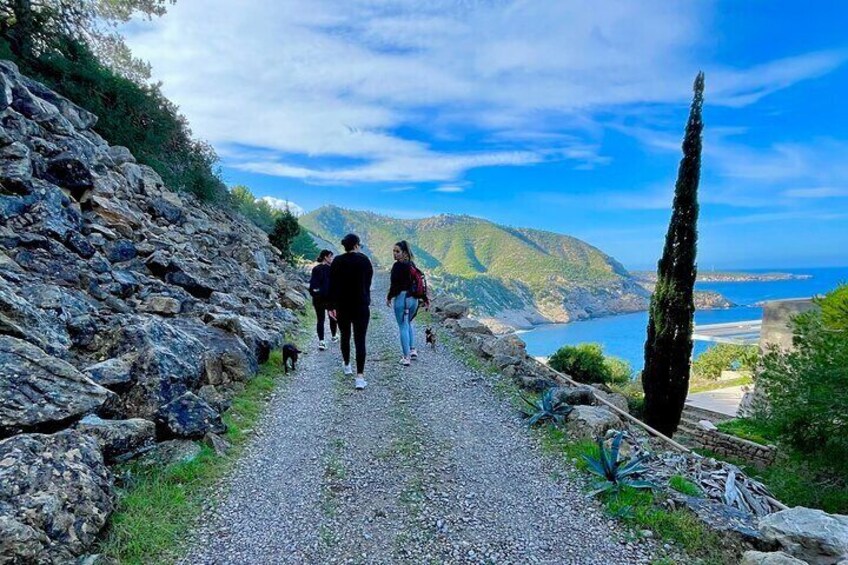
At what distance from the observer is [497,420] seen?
6234mm

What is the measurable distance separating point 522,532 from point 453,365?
524cm

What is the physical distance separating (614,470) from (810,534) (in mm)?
1551

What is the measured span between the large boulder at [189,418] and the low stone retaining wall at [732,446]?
49.4ft

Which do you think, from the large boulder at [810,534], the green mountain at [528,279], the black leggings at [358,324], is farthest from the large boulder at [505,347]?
the green mountain at [528,279]

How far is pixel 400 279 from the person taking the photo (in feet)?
27.1

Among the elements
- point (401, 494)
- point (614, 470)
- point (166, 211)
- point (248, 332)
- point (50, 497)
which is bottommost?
point (401, 494)

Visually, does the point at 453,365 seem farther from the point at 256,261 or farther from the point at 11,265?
the point at 256,261

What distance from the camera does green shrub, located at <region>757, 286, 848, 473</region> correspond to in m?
7.89

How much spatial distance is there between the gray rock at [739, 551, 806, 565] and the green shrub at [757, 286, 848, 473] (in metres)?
6.53

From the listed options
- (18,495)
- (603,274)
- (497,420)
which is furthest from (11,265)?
(603,274)

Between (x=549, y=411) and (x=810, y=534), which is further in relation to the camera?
(x=549, y=411)

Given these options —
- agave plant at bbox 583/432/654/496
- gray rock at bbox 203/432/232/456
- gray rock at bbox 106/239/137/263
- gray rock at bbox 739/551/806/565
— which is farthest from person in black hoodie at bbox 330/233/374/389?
gray rock at bbox 739/551/806/565

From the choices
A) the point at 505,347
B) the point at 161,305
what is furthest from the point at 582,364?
the point at 161,305

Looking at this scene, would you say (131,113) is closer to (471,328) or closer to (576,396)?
(471,328)
